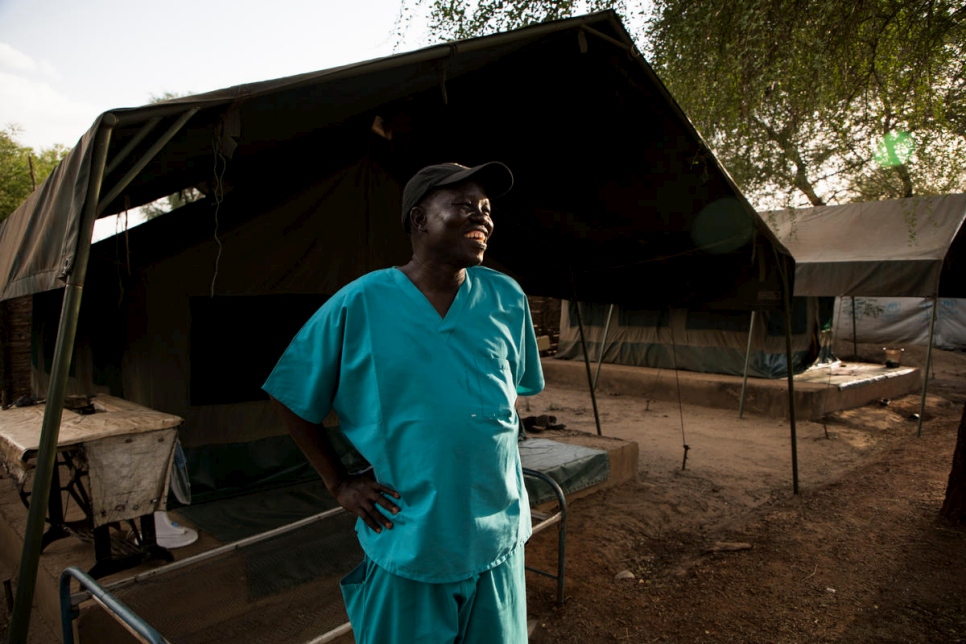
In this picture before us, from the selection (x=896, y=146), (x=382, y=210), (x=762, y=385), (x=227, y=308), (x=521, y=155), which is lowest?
(x=762, y=385)

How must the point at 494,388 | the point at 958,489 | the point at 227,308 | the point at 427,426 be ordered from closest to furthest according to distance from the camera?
the point at 427,426, the point at 494,388, the point at 958,489, the point at 227,308

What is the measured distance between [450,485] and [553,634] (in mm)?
2361

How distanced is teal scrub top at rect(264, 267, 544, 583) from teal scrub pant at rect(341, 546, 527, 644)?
55 mm

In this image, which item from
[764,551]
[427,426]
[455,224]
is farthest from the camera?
[764,551]

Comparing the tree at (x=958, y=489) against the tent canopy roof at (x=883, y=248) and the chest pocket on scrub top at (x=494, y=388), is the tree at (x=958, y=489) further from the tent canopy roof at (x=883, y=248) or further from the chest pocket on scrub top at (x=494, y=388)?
the chest pocket on scrub top at (x=494, y=388)

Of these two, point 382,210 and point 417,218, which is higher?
point 382,210

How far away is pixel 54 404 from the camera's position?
209 cm

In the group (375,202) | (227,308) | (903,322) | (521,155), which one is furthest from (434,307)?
(903,322)

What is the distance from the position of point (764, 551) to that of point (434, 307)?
13.1 feet

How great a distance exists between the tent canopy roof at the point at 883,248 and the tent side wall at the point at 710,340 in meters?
1.42

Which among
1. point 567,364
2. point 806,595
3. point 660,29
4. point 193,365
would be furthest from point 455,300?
point 567,364

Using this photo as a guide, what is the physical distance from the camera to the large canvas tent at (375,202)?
291 centimetres

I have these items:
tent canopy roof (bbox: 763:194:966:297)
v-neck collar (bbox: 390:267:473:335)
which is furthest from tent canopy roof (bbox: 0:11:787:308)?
tent canopy roof (bbox: 763:194:966:297)

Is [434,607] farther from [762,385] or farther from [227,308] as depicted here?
[762,385]
